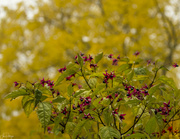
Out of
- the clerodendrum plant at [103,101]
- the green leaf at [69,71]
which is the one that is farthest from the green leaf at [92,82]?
the green leaf at [69,71]

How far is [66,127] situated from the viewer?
3.50 feet

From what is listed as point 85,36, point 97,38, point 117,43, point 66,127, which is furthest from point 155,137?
point 85,36

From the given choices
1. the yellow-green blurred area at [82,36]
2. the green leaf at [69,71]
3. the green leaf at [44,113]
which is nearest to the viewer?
the green leaf at [44,113]

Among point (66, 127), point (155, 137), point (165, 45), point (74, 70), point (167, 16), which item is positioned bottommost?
point (155, 137)

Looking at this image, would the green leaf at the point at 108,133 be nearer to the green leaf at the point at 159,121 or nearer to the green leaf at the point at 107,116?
the green leaf at the point at 107,116

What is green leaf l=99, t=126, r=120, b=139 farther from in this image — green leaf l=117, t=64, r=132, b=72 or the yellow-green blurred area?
the yellow-green blurred area

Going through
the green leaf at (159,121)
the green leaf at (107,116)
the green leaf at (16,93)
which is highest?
the green leaf at (16,93)

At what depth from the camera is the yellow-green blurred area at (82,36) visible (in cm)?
616

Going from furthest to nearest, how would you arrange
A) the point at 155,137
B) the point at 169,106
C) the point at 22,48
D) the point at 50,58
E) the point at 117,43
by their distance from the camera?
the point at 22,48 < the point at 50,58 < the point at 117,43 < the point at 155,137 < the point at 169,106

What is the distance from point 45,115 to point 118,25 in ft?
21.4

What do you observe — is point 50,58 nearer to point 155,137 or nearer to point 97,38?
point 97,38

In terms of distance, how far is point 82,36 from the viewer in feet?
23.5

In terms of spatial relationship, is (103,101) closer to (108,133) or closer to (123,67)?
(108,133)

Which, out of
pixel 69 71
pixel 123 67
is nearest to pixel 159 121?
pixel 123 67
